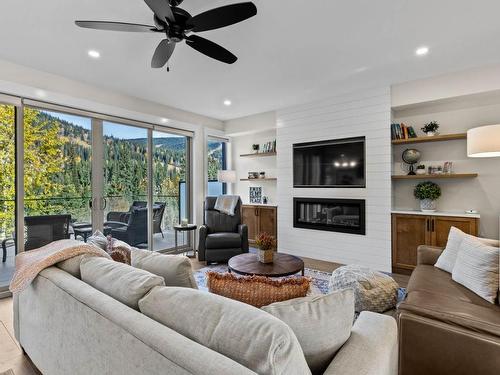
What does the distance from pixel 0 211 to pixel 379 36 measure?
4484 mm

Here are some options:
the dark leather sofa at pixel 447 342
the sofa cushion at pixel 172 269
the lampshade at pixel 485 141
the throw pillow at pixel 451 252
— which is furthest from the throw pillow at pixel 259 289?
the lampshade at pixel 485 141

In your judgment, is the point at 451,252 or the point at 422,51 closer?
the point at 451,252

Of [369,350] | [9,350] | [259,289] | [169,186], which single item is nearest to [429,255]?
[369,350]

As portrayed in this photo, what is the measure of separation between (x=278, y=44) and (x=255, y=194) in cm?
349

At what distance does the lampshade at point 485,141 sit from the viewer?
273 centimetres

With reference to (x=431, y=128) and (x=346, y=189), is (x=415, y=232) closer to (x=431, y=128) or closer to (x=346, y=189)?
(x=346, y=189)

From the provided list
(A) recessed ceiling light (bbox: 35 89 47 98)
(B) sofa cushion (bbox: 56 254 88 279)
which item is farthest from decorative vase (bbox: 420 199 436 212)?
(A) recessed ceiling light (bbox: 35 89 47 98)

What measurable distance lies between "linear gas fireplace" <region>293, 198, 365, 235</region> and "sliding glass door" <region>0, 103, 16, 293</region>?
155 inches

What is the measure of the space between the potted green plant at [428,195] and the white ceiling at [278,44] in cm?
146

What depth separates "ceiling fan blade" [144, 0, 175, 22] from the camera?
68.2 inches

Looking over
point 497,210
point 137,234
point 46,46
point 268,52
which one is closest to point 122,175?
point 137,234

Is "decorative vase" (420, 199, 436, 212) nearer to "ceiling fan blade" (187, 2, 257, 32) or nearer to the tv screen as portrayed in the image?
the tv screen

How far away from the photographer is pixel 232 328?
2.73 ft

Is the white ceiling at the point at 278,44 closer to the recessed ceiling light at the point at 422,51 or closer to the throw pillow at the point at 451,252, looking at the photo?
the recessed ceiling light at the point at 422,51
